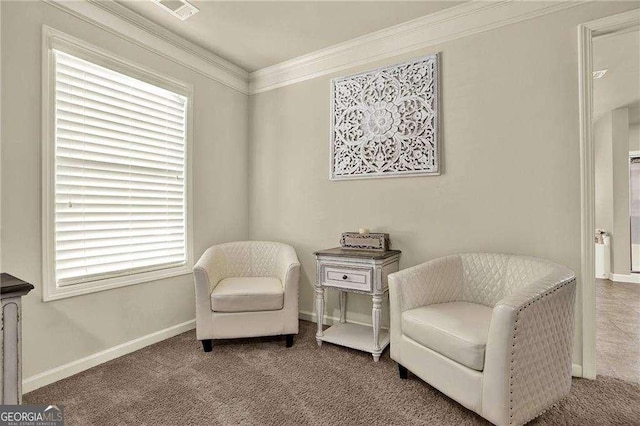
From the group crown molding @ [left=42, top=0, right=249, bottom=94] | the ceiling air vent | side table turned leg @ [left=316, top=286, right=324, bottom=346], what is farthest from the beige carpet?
the ceiling air vent

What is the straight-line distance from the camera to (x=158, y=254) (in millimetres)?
2795

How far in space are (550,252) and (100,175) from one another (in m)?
3.18

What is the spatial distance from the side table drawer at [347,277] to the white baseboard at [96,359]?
1410mm

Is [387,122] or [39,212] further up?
[387,122]

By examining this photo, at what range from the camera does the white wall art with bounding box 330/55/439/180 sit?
8.64 ft

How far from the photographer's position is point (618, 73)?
11.7 ft

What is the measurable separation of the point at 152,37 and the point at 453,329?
10.0ft

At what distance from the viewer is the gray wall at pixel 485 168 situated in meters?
→ 2.18

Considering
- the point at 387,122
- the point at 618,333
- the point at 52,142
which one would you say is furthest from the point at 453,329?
the point at 52,142

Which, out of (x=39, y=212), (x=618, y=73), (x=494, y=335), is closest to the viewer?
(x=494, y=335)

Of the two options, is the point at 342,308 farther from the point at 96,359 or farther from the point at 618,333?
the point at 618,333

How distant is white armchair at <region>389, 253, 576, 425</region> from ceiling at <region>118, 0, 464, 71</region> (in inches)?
76.5

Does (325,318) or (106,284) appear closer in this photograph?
(106,284)

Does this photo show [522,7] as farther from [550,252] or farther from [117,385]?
[117,385]
